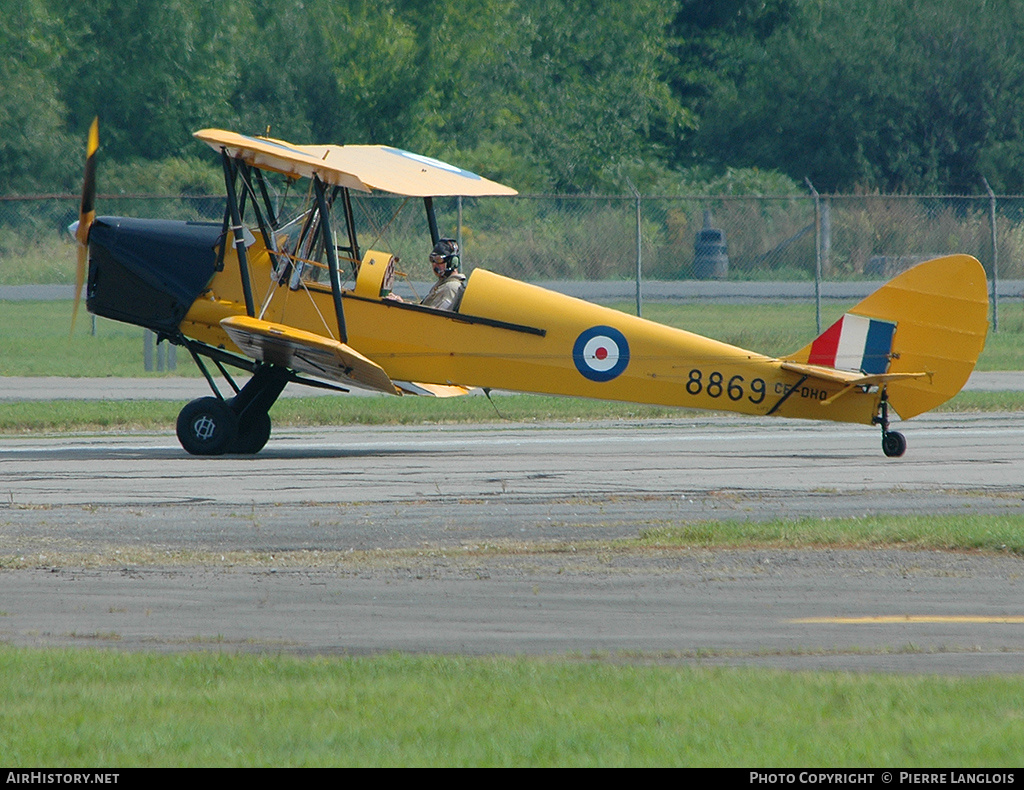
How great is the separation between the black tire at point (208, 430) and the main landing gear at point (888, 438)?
6296mm

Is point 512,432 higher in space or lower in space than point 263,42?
lower

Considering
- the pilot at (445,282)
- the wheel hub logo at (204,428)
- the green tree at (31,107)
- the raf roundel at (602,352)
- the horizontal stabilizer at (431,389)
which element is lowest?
the wheel hub logo at (204,428)

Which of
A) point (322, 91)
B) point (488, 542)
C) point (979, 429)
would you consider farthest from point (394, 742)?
point (322, 91)

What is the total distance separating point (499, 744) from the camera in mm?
4781

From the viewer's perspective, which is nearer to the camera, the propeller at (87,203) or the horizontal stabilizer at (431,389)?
the propeller at (87,203)

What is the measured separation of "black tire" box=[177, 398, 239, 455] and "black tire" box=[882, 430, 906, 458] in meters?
6.33

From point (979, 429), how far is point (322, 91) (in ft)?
109

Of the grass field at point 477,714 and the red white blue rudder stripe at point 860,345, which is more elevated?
the red white blue rudder stripe at point 860,345

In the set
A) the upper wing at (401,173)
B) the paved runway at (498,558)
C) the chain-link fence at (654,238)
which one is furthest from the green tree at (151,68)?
the paved runway at (498,558)

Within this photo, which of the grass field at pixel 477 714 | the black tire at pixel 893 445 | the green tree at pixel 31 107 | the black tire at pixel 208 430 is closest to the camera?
the grass field at pixel 477 714

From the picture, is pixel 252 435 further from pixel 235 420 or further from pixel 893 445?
pixel 893 445

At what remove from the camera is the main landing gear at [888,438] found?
501 inches

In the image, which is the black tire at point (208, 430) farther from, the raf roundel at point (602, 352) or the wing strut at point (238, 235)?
the raf roundel at point (602, 352)

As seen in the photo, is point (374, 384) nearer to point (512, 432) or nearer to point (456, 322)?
point (456, 322)
